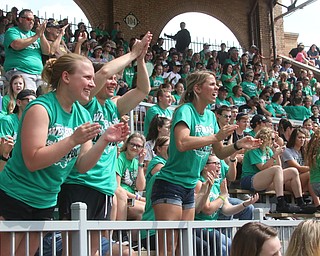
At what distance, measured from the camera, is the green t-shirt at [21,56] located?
929 centimetres

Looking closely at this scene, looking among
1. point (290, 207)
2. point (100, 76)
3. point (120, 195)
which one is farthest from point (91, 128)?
point (290, 207)

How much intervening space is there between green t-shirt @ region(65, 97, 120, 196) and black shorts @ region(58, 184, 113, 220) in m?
0.04

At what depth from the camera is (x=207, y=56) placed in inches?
734

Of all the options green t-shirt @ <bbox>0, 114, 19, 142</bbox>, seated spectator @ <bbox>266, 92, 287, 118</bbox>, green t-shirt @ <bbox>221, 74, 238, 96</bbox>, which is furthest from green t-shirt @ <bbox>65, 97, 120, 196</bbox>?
green t-shirt @ <bbox>221, 74, 238, 96</bbox>

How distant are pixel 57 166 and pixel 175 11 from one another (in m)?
18.8

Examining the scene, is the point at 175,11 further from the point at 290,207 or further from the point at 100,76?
the point at 100,76

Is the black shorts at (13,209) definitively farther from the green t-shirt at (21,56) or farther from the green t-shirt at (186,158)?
the green t-shirt at (21,56)

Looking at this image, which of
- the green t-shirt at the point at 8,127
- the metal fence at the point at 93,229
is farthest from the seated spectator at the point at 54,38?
the metal fence at the point at 93,229

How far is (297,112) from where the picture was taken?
15.7m

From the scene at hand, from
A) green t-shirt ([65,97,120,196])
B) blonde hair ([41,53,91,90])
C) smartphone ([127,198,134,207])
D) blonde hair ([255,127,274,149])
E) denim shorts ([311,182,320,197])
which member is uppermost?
blonde hair ([41,53,91,90])

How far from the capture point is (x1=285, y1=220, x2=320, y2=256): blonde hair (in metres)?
3.28

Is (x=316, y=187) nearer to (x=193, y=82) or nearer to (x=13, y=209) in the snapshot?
(x=193, y=82)

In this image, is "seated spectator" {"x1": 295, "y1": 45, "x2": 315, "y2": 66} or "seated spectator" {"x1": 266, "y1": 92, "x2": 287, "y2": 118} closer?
"seated spectator" {"x1": 266, "y1": 92, "x2": 287, "y2": 118}

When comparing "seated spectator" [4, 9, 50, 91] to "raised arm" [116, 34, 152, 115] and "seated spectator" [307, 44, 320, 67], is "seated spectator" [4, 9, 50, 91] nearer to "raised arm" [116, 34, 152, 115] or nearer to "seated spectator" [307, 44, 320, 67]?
"raised arm" [116, 34, 152, 115]
